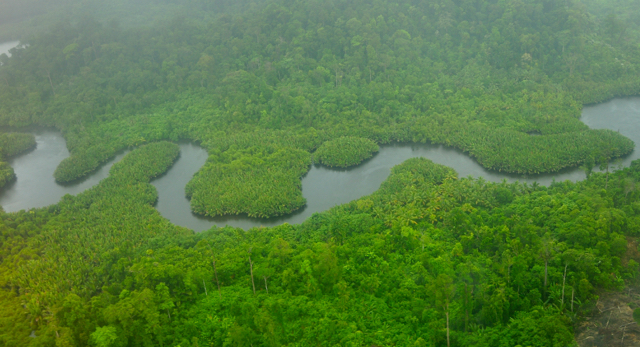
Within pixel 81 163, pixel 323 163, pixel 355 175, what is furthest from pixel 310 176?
pixel 81 163

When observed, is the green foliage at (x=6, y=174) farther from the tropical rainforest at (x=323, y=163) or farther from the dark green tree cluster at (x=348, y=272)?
the dark green tree cluster at (x=348, y=272)

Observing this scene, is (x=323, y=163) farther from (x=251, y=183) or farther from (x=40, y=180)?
(x=40, y=180)

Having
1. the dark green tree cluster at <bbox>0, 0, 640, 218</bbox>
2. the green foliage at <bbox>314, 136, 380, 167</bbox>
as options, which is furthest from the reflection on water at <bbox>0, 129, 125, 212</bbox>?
the green foliage at <bbox>314, 136, 380, 167</bbox>

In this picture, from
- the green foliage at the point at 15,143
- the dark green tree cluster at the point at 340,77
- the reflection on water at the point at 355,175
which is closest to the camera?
the reflection on water at the point at 355,175

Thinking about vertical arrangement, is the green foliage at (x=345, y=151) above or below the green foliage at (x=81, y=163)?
below

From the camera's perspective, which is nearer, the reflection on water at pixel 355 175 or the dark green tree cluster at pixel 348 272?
the dark green tree cluster at pixel 348 272

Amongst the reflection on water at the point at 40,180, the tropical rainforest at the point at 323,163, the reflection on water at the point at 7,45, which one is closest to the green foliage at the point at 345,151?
the tropical rainforest at the point at 323,163

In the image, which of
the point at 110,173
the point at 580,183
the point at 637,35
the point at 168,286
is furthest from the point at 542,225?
the point at 637,35
